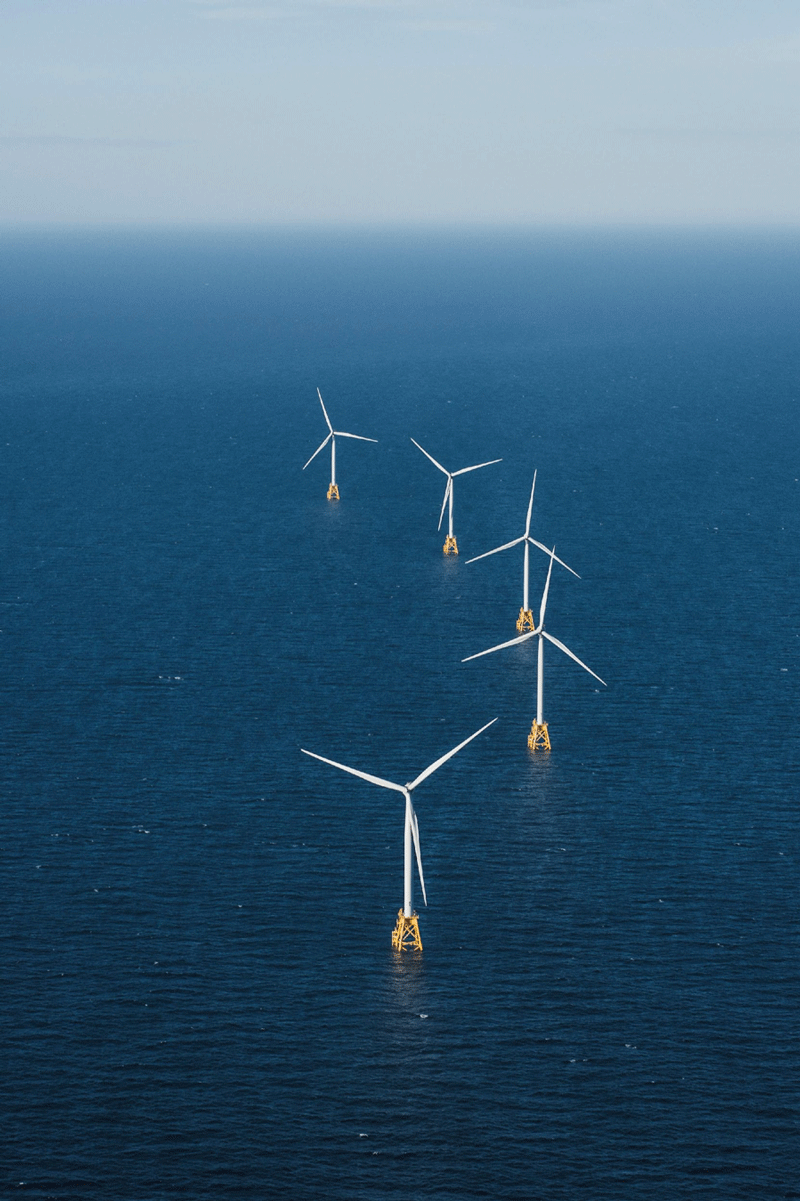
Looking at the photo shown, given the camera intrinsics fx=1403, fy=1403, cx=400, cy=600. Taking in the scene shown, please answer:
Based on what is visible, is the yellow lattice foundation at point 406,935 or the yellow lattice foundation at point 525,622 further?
the yellow lattice foundation at point 525,622

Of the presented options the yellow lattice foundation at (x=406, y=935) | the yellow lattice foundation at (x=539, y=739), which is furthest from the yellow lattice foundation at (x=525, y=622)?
the yellow lattice foundation at (x=406, y=935)

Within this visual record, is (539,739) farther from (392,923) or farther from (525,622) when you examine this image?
(392,923)

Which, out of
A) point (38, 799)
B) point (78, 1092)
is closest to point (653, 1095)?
point (78, 1092)

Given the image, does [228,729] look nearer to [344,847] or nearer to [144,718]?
[144,718]

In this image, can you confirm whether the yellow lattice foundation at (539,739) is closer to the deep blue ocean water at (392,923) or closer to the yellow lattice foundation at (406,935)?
the deep blue ocean water at (392,923)

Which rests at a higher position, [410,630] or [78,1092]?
[410,630]

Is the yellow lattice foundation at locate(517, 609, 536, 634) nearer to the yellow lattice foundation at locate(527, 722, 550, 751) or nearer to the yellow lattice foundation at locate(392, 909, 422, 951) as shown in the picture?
the yellow lattice foundation at locate(527, 722, 550, 751)

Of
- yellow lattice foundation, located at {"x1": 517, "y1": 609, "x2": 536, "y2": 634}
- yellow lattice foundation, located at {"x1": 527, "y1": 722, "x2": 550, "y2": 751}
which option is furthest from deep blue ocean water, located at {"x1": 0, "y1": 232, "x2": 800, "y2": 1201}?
yellow lattice foundation, located at {"x1": 517, "y1": 609, "x2": 536, "y2": 634}
